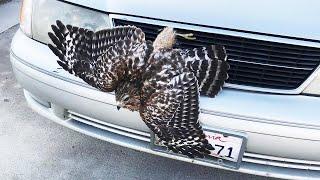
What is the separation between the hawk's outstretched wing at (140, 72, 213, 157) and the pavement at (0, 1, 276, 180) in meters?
0.64

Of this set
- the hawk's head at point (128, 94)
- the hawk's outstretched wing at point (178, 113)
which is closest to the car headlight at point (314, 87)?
the hawk's outstretched wing at point (178, 113)

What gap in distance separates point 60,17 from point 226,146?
109 centimetres

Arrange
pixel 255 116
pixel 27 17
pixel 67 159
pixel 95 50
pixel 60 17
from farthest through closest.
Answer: pixel 67 159 → pixel 27 17 → pixel 60 17 → pixel 95 50 → pixel 255 116

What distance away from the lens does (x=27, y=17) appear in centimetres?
246

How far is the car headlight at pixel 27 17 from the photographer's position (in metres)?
2.45

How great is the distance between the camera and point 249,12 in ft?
6.51

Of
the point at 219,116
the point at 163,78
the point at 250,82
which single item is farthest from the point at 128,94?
the point at 250,82

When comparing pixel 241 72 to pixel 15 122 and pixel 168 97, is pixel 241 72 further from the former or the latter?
pixel 15 122

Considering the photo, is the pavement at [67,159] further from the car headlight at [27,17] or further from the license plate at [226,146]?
the car headlight at [27,17]

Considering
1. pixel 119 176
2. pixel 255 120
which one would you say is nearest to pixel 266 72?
pixel 255 120

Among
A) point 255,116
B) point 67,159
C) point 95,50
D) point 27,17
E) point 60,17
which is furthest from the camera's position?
point 67,159

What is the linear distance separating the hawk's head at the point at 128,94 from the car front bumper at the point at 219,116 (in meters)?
0.08

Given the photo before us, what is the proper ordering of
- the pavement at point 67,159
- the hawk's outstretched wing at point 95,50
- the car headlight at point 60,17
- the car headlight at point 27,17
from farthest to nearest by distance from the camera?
1. the pavement at point 67,159
2. the car headlight at point 27,17
3. the car headlight at point 60,17
4. the hawk's outstretched wing at point 95,50

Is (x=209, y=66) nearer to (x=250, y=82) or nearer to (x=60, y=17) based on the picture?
(x=250, y=82)
